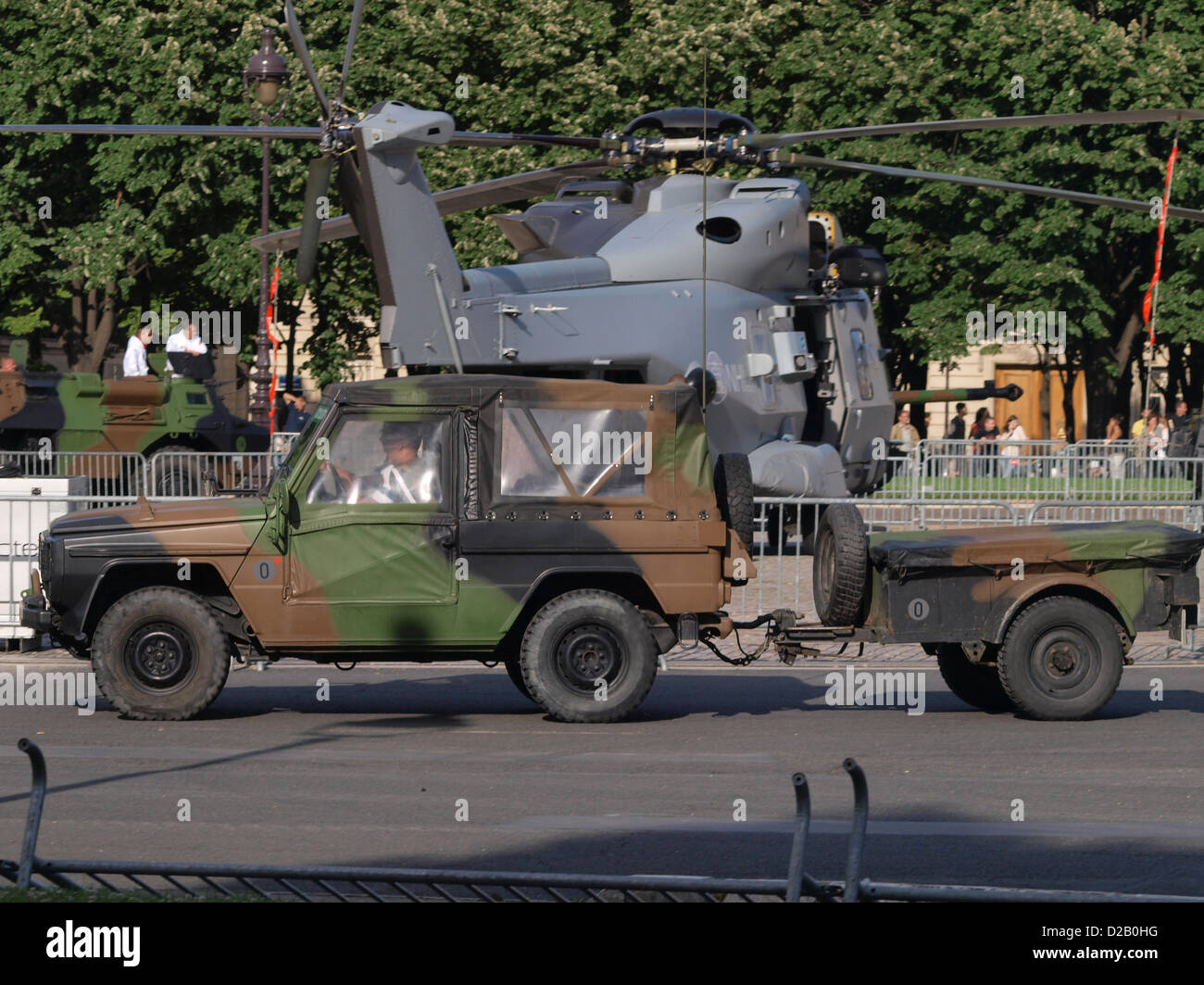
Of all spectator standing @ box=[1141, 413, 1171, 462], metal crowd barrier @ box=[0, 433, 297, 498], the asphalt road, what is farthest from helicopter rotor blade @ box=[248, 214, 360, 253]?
spectator standing @ box=[1141, 413, 1171, 462]

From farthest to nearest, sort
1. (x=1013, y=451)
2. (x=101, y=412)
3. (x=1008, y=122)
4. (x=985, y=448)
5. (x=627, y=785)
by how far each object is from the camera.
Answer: (x=1013, y=451)
(x=985, y=448)
(x=101, y=412)
(x=1008, y=122)
(x=627, y=785)

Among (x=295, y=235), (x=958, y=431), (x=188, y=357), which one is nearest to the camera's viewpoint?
(x=295, y=235)

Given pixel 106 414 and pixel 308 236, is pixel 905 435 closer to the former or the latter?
pixel 106 414

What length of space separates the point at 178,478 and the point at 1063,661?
1508cm

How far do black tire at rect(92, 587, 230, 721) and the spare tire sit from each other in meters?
3.20

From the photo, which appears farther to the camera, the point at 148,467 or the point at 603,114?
the point at 603,114

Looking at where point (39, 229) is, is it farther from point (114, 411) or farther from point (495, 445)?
point (495, 445)

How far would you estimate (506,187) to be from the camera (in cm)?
1872

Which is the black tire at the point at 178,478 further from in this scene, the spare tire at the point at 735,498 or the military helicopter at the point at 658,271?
the spare tire at the point at 735,498

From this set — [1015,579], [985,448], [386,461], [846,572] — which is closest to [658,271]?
[386,461]

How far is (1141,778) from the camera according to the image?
32.6ft

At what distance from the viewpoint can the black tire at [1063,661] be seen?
1158 cm

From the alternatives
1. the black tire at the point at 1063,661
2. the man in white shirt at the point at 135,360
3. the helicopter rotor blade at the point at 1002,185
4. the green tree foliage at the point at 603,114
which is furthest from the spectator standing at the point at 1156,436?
the black tire at the point at 1063,661
